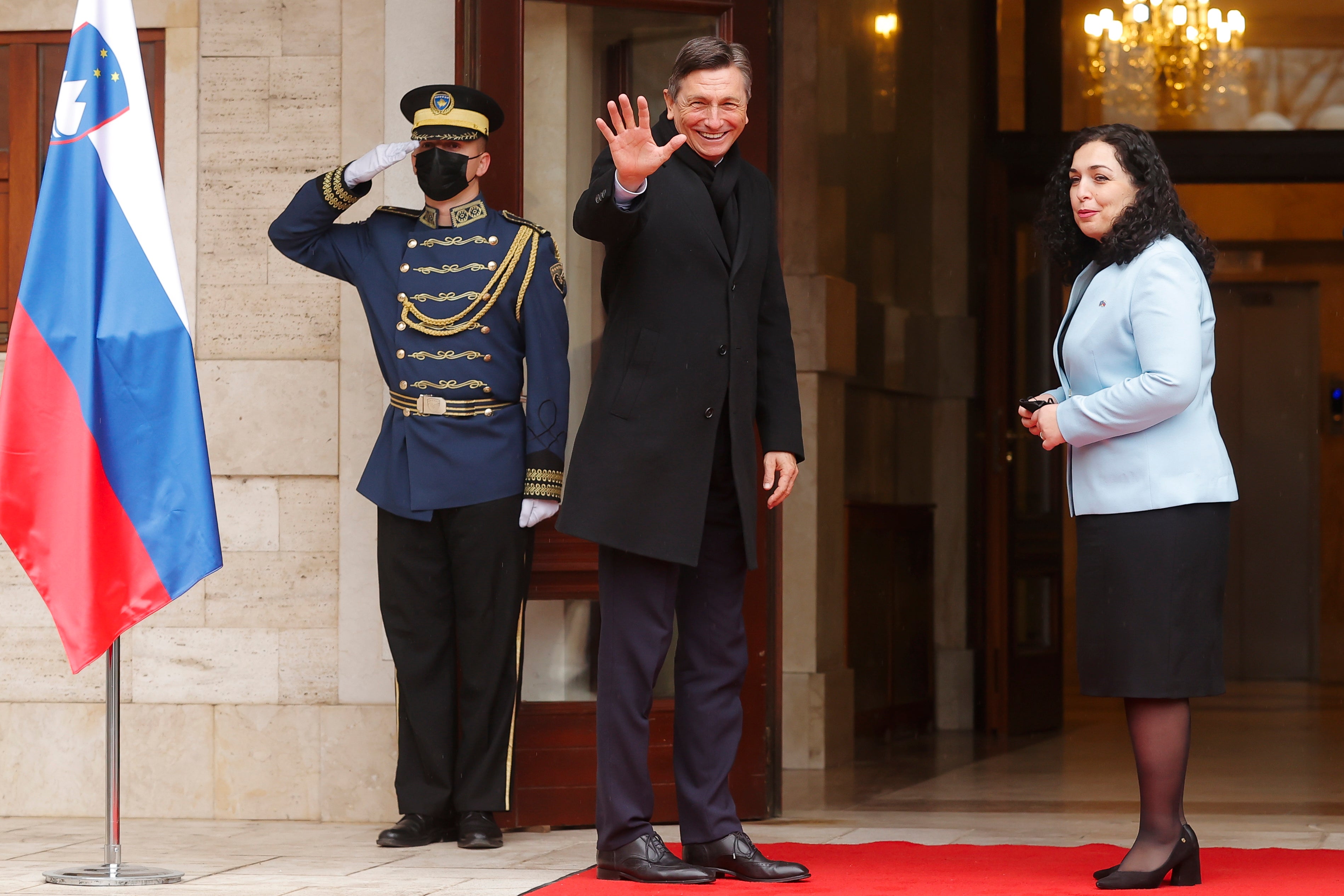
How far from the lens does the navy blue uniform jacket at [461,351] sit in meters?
4.14

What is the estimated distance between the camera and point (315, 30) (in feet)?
16.0

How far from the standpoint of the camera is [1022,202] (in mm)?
7652

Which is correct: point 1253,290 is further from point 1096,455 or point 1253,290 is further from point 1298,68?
point 1096,455

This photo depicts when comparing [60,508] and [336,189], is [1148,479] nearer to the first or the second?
[336,189]

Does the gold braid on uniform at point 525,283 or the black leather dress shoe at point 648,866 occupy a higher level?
the gold braid on uniform at point 525,283

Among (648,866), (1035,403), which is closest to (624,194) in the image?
(1035,403)

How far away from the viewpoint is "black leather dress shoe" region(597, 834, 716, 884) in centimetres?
347

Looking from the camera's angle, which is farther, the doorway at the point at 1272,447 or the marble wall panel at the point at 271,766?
the doorway at the point at 1272,447

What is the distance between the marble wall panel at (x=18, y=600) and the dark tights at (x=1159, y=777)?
10.1ft

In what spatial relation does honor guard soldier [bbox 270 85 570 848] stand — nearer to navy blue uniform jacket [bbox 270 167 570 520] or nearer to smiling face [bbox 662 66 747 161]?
navy blue uniform jacket [bbox 270 167 570 520]

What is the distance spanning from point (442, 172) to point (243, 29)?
1.11m

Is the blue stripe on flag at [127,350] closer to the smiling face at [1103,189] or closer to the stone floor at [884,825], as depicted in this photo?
the stone floor at [884,825]

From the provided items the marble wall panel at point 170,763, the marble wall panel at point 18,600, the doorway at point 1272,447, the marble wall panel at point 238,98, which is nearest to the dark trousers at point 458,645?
the marble wall panel at point 170,763

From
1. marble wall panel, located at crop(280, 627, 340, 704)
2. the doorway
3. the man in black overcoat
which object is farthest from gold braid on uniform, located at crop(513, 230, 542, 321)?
the doorway
